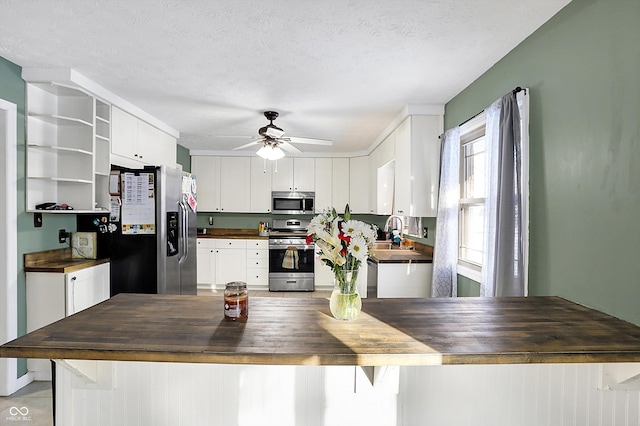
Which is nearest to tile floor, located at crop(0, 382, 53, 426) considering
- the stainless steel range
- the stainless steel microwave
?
the stainless steel range

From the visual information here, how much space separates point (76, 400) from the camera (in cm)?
130

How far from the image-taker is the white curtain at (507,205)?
1.98m

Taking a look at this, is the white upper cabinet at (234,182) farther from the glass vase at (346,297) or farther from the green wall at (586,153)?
the glass vase at (346,297)

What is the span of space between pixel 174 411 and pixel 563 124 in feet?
7.17

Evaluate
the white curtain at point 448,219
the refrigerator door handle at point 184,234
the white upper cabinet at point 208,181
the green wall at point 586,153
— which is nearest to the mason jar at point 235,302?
the green wall at point 586,153

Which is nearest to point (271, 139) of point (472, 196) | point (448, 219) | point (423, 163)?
point (423, 163)

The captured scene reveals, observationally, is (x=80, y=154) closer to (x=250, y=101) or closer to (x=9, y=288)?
(x=9, y=288)

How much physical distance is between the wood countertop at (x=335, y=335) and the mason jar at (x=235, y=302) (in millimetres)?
38

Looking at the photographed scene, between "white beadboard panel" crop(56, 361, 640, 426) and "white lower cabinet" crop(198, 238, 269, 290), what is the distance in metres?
4.18

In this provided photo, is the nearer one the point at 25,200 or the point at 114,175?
the point at 25,200

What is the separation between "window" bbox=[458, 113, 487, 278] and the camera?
2750 mm

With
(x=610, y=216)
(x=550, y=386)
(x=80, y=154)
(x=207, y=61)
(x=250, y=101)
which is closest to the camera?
(x=550, y=386)

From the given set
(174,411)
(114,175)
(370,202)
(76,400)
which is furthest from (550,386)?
(370,202)

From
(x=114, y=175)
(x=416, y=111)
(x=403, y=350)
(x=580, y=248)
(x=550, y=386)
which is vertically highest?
(x=416, y=111)
